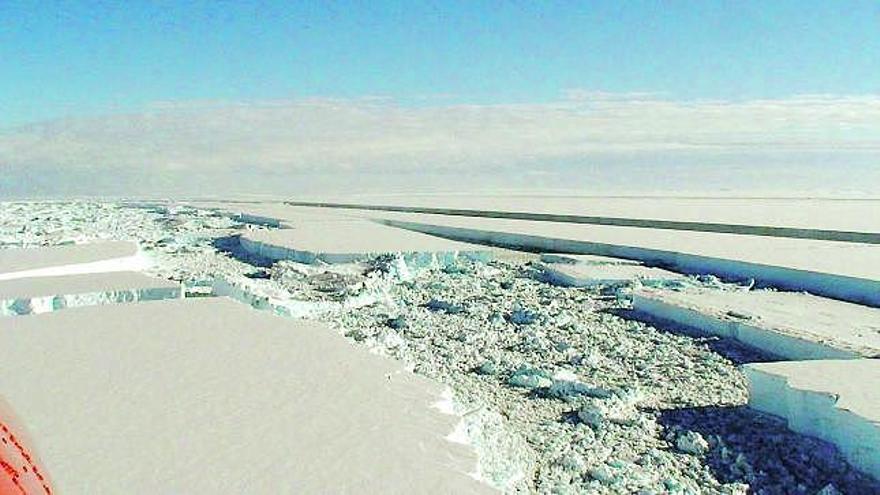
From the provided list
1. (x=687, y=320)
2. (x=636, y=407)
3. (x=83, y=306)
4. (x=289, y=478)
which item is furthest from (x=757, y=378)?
(x=83, y=306)

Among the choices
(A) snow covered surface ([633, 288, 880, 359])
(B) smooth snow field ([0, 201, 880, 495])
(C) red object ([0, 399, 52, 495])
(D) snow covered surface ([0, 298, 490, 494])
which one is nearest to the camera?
(C) red object ([0, 399, 52, 495])

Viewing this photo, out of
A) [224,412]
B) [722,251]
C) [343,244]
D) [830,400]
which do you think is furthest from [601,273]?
[224,412]

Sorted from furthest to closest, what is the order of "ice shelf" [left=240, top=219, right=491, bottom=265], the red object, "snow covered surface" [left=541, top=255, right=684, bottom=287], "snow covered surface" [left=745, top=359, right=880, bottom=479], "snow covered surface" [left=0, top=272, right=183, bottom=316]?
"ice shelf" [left=240, top=219, right=491, bottom=265] < "snow covered surface" [left=541, top=255, right=684, bottom=287] < "snow covered surface" [left=0, top=272, right=183, bottom=316] < "snow covered surface" [left=745, top=359, right=880, bottom=479] < the red object

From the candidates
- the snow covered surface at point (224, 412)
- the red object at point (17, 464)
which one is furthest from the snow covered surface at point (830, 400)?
the red object at point (17, 464)

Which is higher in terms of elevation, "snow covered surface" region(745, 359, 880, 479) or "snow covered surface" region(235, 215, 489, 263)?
"snow covered surface" region(745, 359, 880, 479)

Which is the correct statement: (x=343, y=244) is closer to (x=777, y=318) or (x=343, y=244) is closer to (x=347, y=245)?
(x=347, y=245)

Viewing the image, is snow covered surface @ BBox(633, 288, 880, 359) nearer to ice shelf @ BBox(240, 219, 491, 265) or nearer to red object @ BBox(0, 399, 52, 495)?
ice shelf @ BBox(240, 219, 491, 265)

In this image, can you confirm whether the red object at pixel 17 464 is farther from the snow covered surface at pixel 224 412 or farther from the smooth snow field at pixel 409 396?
the snow covered surface at pixel 224 412

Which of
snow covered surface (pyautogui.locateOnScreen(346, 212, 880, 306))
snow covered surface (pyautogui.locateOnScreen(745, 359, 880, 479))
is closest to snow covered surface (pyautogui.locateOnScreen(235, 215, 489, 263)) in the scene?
snow covered surface (pyautogui.locateOnScreen(346, 212, 880, 306))
